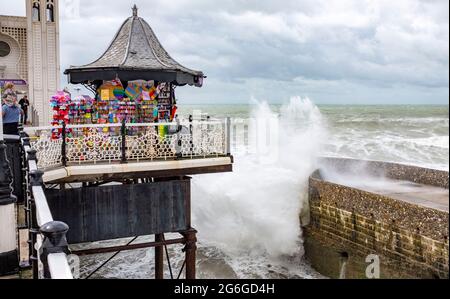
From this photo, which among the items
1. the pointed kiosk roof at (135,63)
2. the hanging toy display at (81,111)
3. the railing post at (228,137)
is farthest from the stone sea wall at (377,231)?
the hanging toy display at (81,111)

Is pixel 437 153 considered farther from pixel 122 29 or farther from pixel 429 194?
pixel 122 29

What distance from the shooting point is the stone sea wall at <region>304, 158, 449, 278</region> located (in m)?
9.97

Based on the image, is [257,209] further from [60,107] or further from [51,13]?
[51,13]

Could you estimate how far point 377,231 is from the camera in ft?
38.0

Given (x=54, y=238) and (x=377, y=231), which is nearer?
(x=54, y=238)

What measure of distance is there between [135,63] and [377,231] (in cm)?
670

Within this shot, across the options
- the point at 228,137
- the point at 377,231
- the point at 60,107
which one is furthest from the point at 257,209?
the point at 60,107

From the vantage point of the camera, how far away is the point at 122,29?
11.0 metres

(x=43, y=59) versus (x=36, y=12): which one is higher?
(x=36, y=12)

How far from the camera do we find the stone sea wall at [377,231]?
32.7 feet

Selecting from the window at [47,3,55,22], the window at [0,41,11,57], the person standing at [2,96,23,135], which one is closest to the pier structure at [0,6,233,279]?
the person standing at [2,96,23,135]

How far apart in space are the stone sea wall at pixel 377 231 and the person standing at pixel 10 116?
8163 millimetres

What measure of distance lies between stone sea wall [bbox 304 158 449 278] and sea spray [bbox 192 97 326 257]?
82 cm

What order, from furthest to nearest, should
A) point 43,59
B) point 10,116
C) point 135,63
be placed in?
point 43,59, point 10,116, point 135,63
